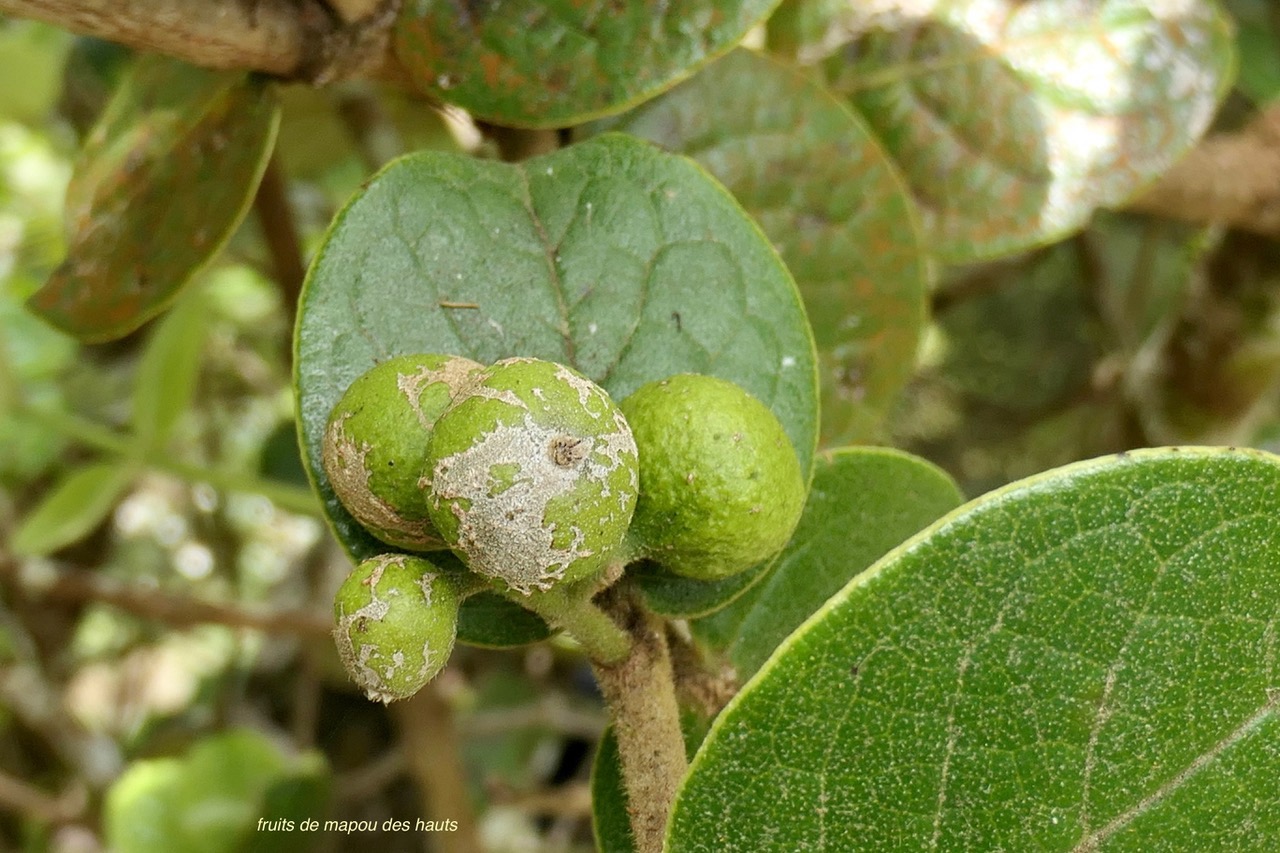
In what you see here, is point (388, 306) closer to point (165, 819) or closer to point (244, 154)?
point (244, 154)

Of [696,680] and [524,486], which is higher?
[524,486]

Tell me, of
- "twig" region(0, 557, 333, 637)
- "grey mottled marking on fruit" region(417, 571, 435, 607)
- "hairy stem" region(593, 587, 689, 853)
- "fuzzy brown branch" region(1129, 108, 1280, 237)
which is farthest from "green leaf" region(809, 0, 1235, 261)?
"twig" region(0, 557, 333, 637)

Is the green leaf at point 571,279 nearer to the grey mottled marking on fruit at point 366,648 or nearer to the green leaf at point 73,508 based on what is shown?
the grey mottled marking on fruit at point 366,648

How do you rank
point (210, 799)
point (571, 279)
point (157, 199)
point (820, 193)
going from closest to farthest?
point (571, 279) → point (157, 199) → point (820, 193) → point (210, 799)

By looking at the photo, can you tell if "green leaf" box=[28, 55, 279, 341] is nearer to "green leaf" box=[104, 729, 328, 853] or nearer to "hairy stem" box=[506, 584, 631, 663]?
"hairy stem" box=[506, 584, 631, 663]

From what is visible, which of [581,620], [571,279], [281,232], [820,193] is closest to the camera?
[581,620]

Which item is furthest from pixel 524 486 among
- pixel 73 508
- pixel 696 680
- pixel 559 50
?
pixel 73 508

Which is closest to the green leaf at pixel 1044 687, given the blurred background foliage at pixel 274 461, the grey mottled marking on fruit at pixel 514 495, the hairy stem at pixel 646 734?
the hairy stem at pixel 646 734

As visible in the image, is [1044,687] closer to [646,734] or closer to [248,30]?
[646,734]
